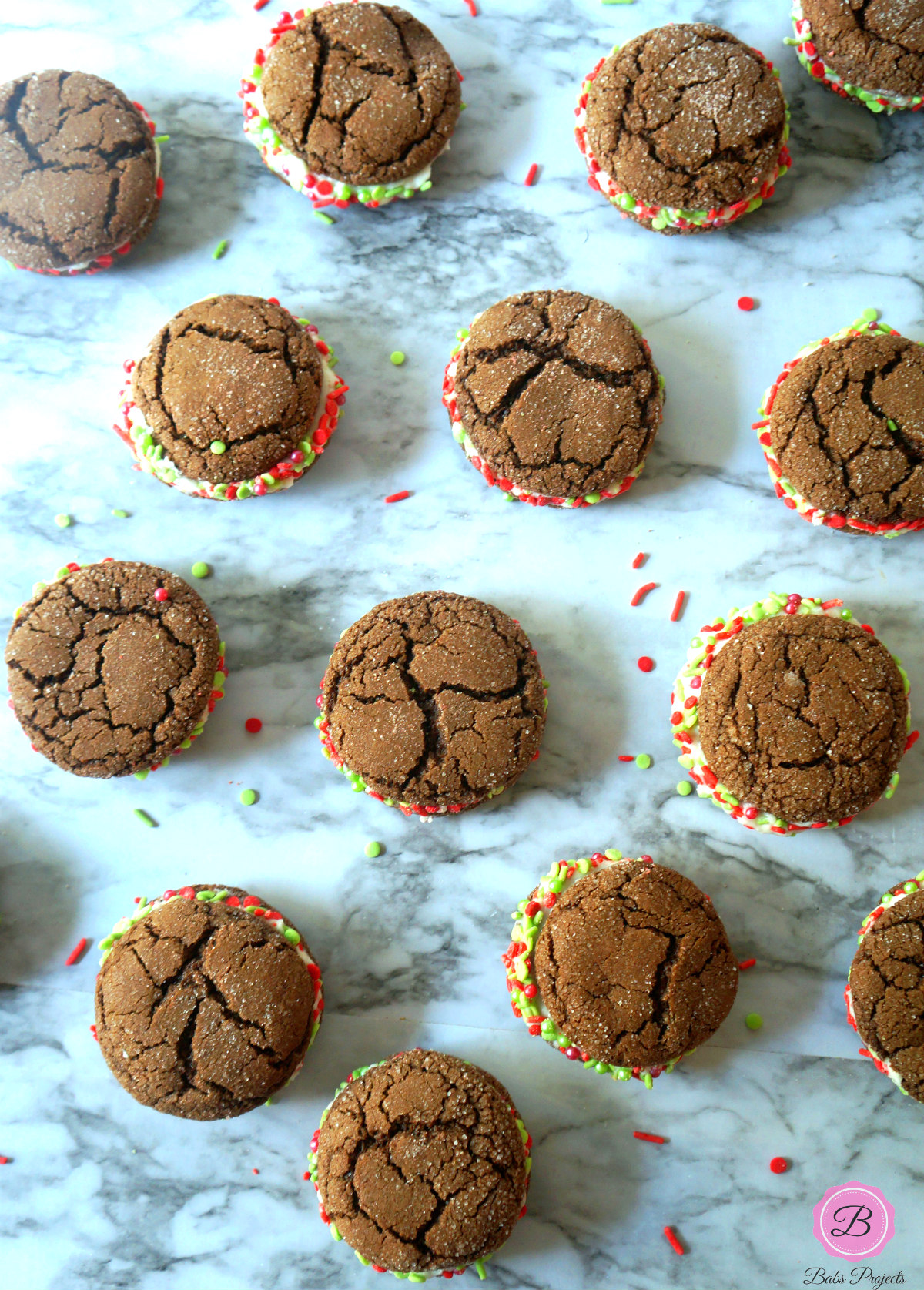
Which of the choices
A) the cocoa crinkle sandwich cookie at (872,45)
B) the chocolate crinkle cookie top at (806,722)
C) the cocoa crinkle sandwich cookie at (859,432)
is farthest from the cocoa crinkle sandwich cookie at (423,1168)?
the cocoa crinkle sandwich cookie at (872,45)

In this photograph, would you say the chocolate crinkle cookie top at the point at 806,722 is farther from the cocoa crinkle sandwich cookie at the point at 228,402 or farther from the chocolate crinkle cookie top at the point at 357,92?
the chocolate crinkle cookie top at the point at 357,92

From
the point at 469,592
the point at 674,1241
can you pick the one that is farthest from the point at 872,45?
the point at 674,1241

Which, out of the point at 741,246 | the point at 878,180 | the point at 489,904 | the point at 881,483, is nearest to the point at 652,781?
the point at 489,904

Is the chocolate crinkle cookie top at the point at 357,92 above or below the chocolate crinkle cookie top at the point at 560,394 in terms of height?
above

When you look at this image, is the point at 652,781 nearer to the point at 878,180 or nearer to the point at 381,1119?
the point at 381,1119

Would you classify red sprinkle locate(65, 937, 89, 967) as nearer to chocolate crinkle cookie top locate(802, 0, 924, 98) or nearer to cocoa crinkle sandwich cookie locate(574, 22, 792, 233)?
cocoa crinkle sandwich cookie locate(574, 22, 792, 233)
